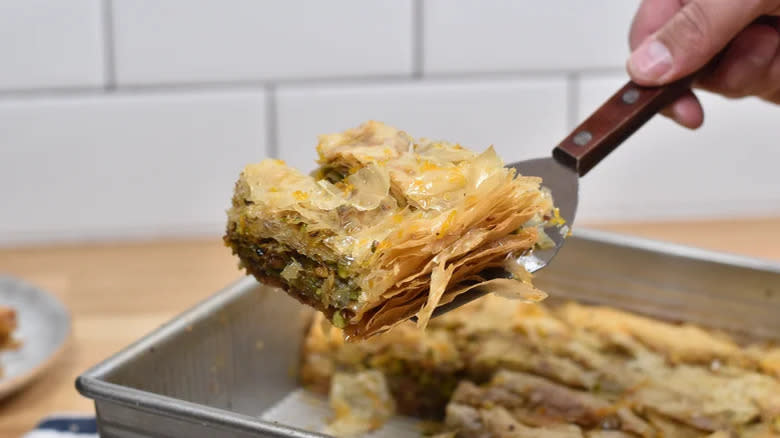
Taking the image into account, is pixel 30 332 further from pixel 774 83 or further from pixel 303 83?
pixel 774 83

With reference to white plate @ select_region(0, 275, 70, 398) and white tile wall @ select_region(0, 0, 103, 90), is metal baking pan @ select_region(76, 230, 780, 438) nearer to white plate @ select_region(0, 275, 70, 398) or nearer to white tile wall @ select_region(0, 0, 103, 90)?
white plate @ select_region(0, 275, 70, 398)

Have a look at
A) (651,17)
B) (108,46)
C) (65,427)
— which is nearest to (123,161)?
(108,46)

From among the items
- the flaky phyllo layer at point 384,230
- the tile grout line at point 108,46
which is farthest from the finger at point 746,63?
the tile grout line at point 108,46

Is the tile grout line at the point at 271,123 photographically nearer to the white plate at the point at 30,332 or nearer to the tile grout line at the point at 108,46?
the tile grout line at the point at 108,46

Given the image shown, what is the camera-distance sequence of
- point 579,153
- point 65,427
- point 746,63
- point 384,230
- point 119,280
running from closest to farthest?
point 384,230 < point 579,153 < point 65,427 < point 746,63 < point 119,280

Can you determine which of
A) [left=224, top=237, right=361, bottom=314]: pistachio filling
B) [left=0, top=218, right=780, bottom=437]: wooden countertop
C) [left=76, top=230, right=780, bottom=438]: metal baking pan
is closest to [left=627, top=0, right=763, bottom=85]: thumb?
[left=76, top=230, right=780, bottom=438]: metal baking pan
